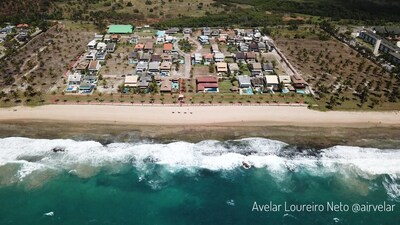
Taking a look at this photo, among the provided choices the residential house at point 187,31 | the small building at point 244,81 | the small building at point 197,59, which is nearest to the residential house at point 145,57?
the small building at point 197,59

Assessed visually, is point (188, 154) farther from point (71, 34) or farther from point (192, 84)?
point (71, 34)

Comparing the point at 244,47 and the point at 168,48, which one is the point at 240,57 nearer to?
the point at 244,47

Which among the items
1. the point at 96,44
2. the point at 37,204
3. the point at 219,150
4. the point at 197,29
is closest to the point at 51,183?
the point at 37,204

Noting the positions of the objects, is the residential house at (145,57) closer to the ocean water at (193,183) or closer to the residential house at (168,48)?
the residential house at (168,48)

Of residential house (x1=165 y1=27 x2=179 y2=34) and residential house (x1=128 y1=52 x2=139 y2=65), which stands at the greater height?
residential house (x1=165 y1=27 x2=179 y2=34)

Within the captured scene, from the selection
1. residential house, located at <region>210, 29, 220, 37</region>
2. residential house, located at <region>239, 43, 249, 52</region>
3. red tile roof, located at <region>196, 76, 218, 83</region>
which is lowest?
red tile roof, located at <region>196, 76, 218, 83</region>

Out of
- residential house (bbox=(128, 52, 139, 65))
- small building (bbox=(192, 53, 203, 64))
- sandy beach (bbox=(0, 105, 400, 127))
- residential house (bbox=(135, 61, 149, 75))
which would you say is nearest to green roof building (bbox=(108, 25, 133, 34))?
residential house (bbox=(128, 52, 139, 65))

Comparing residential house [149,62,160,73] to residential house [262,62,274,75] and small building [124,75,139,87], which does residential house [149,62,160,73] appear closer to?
small building [124,75,139,87]
